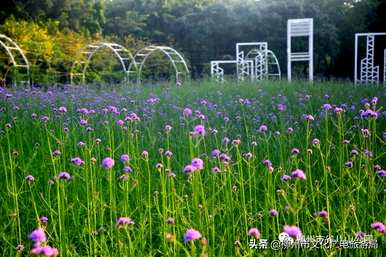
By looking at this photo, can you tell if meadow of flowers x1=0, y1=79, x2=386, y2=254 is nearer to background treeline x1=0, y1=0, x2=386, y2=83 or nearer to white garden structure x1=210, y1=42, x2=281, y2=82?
white garden structure x1=210, y1=42, x2=281, y2=82

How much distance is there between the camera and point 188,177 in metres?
2.83

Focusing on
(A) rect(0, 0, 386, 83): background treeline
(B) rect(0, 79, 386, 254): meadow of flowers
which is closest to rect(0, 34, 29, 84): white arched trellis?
(B) rect(0, 79, 386, 254): meadow of flowers

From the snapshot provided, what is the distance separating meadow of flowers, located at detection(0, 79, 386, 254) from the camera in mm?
2032

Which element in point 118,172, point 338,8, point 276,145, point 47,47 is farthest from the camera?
point 338,8

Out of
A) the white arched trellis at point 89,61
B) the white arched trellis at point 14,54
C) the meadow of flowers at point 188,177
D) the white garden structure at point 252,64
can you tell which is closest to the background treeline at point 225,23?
the white garden structure at point 252,64

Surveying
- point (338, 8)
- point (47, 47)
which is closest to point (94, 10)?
point (47, 47)

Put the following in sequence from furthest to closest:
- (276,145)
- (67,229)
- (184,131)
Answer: (184,131), (276,145), (67,229)

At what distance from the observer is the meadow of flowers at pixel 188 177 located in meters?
2.03

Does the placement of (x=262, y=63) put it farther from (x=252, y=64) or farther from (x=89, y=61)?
(x=89, y=61)

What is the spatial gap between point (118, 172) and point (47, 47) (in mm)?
10994

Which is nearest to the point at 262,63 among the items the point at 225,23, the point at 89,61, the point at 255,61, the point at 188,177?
the point at 255,61

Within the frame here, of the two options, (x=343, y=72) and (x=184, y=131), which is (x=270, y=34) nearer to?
(x=343, y=72)

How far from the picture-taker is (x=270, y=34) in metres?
21.0

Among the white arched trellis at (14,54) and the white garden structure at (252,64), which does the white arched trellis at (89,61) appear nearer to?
the white arched trellis at (14,54)
